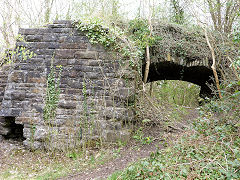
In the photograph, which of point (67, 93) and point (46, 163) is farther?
point (67, 93)

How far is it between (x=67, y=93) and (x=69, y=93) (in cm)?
5

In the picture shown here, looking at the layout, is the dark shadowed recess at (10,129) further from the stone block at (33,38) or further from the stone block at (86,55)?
the stone block at (86,55)

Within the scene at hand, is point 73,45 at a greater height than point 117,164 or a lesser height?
greater

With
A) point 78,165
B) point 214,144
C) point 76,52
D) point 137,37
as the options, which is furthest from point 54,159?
point 137,37

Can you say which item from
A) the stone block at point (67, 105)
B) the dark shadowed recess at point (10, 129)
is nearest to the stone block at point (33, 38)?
the stone block at point (67, 105)

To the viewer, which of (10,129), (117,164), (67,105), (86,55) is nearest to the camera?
(117,164)

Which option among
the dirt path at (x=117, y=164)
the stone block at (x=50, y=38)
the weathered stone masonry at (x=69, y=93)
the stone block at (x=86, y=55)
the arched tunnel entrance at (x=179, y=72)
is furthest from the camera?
the arched tunnel entrance at (x=179, y=72)

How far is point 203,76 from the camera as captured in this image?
8438mm

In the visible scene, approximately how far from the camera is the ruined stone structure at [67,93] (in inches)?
192

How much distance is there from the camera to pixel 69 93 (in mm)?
5039

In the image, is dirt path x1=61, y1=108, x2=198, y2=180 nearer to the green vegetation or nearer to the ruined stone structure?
the ruined stone structure

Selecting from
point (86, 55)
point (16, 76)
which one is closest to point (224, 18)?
point (86, 55)

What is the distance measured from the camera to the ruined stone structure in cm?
488

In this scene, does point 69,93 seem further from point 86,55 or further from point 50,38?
point 50,38
